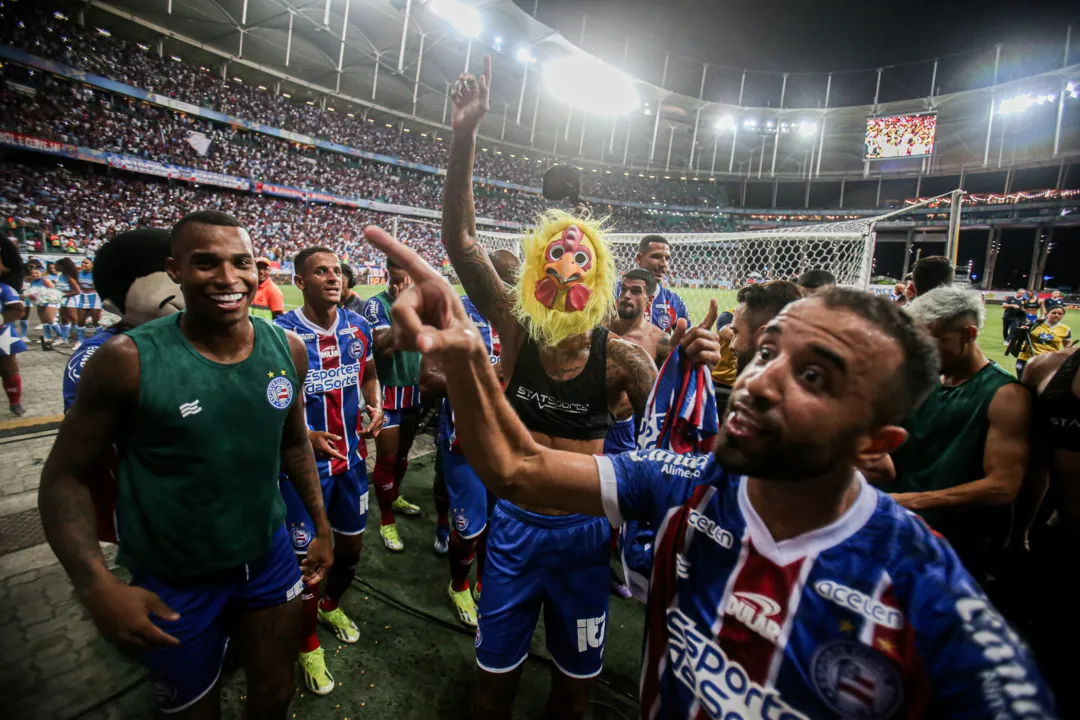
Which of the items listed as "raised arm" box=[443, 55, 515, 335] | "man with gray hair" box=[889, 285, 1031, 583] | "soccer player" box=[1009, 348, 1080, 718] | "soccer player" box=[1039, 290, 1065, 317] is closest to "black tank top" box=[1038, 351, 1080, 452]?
"soccer player" box=[1009, 348, 1080, 718]

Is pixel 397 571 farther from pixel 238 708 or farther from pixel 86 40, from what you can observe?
pixel 86 40

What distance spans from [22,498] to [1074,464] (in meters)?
7.46

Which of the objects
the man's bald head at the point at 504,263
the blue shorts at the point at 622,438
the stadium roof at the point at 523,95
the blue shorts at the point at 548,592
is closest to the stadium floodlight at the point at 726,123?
the stadium roof at the point at 523,95

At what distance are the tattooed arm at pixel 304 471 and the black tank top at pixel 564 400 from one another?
1.07 metres

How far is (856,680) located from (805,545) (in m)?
0.29

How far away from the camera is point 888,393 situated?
1.21 meters

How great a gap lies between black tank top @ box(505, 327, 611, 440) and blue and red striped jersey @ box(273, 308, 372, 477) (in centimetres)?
157

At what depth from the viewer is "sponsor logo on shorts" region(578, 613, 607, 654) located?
7.38ft

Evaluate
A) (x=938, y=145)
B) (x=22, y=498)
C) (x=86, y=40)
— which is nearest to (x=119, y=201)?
(x=86, y=40)

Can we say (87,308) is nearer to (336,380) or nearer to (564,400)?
(336,380)

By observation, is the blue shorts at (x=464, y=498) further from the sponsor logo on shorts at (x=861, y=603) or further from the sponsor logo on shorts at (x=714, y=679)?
the sponsor logo on shorts at (x=861, y=603)

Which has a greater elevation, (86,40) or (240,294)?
(86,40)

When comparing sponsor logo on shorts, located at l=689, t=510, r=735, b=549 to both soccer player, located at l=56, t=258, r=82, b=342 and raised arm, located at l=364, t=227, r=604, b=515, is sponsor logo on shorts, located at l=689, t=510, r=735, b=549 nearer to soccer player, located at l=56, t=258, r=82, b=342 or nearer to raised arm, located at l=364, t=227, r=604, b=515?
raised arm, located at l=364, t=227, r=604, b=515

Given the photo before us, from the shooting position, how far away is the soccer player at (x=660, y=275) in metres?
5.59
